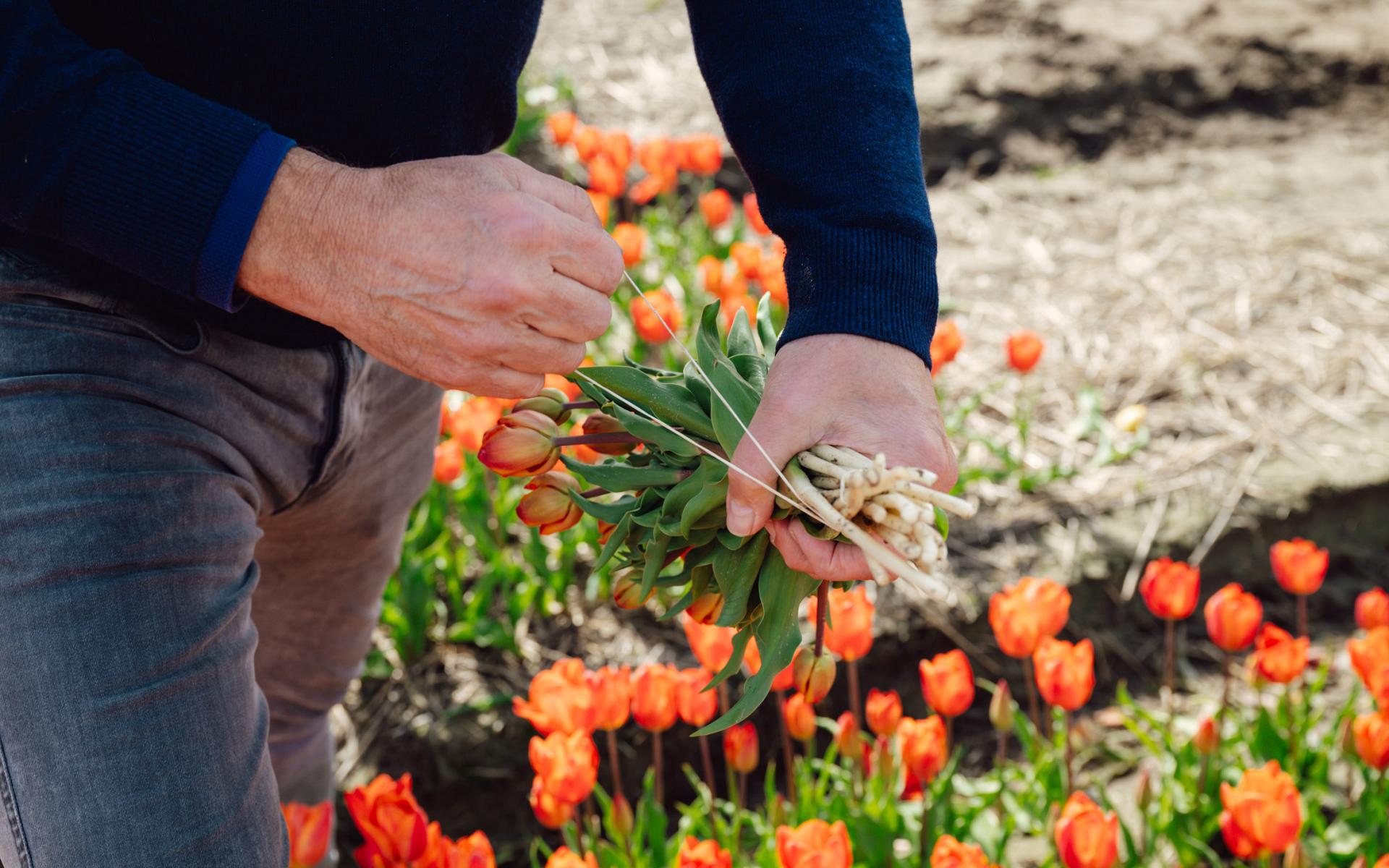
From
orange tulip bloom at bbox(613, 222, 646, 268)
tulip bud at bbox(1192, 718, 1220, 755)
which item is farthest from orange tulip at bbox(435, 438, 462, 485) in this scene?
tulip bud at bbox(1192, 718, 1220, 755)

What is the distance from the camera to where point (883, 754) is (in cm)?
179

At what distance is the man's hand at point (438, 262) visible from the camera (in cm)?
97

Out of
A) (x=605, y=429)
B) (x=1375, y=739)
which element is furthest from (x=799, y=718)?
(x=1375, y=739)

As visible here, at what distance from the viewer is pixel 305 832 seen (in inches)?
54.0

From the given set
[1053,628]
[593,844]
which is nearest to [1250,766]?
[1053,628]

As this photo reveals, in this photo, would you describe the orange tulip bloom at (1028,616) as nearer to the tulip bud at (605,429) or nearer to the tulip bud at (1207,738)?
the tulip bud at (1207,738)

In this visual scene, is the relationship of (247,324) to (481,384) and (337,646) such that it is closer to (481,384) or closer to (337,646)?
(481,384)

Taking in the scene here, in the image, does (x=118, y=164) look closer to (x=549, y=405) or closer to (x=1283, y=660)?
(x=549, y=405)

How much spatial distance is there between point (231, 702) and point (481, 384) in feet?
1.29

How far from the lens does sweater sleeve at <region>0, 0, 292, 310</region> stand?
0.95m

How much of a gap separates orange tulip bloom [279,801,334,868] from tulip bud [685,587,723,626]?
0.54 metres

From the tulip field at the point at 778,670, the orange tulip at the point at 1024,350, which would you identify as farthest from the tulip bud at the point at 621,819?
the orange tulip at the point at 1024,350

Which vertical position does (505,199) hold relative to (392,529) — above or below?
above

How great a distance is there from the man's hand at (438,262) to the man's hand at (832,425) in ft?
0.62
